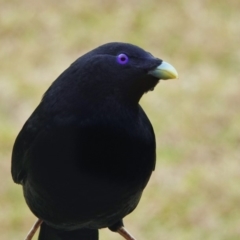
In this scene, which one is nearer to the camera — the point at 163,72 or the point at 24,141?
the point at 163,72

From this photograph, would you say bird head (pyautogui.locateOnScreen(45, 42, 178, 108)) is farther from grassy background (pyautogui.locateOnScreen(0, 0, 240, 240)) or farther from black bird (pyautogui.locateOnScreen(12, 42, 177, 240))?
grassy background (pyautogui.locateOnScreen(0, 0, 240, 240))

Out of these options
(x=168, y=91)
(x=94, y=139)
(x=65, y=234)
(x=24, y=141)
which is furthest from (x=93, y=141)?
(x=168, y=91)

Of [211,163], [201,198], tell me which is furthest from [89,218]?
[211,163]

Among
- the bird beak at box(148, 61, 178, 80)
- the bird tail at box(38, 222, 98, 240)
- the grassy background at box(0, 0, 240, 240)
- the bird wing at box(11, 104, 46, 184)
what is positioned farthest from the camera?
the grassy background at box(0, 0, 240, 240)

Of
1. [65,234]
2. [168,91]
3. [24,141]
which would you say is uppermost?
[168,91]

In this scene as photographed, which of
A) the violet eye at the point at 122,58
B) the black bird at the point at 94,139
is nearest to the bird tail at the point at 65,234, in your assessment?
the black bird at the point at 94,139

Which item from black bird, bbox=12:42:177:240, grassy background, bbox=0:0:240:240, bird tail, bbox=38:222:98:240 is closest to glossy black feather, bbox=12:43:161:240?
black bird, bbox=12:42:177:240

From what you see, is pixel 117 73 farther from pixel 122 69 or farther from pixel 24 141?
pixel 24 141

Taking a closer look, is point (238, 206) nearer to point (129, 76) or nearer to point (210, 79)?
point (210, 79)
